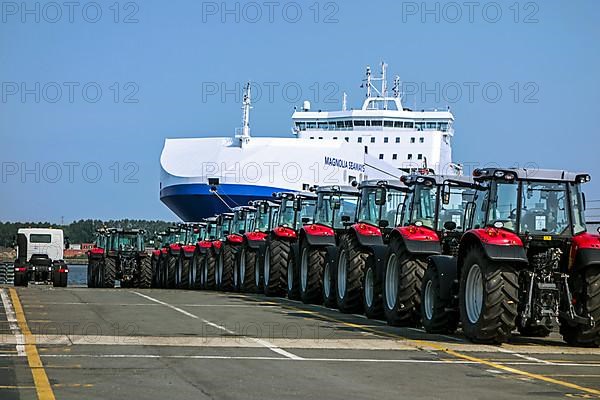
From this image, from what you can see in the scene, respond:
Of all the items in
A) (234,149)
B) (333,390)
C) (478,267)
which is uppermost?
(234,149)

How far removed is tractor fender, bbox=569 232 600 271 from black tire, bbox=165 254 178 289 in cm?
3017

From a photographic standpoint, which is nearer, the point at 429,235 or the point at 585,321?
the point at 585,321

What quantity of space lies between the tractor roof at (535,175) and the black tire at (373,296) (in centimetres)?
440

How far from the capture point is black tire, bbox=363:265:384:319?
747 inches

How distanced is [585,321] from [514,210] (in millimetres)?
1770

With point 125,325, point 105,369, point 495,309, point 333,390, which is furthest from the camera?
point 125,325

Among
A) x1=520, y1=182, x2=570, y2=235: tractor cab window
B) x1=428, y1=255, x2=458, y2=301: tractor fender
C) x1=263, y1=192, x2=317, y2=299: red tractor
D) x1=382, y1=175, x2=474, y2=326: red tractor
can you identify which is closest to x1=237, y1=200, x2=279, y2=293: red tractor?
x1=263, y1=192, x2=317, y2=299: red tractor

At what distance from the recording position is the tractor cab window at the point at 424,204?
1873cm

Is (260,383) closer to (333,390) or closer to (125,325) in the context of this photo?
(333,390)

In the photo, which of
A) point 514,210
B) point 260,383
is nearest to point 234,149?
point 514,210

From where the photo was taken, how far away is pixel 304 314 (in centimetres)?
1973

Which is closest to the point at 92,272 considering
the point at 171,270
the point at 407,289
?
the point at 171,270

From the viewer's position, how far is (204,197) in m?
62.3

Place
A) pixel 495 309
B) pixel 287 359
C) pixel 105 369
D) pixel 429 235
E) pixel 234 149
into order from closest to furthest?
1. pixel 105 369
2. pixel 287 359
3. pixel 495 309
4. pixel 429 235
5. pixel 234 149
